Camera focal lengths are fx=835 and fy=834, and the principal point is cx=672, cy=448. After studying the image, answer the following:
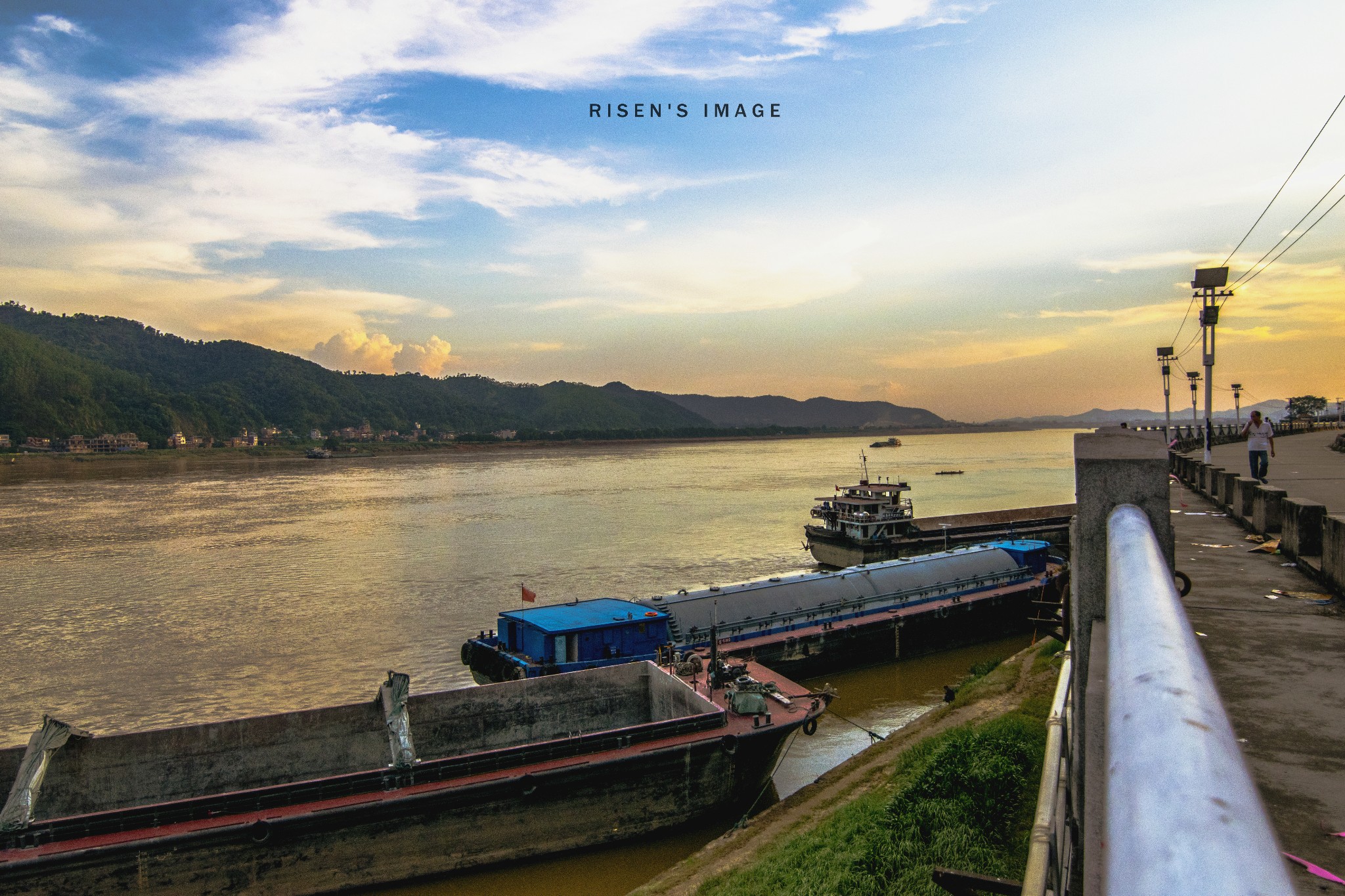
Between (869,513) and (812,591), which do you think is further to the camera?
(869,513)

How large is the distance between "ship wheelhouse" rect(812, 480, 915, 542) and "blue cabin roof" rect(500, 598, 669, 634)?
65.6 ft

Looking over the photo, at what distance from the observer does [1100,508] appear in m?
5.05

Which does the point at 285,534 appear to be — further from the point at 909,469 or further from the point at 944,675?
the point at 909,469

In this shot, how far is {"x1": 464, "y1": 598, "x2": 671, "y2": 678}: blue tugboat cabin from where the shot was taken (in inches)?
872

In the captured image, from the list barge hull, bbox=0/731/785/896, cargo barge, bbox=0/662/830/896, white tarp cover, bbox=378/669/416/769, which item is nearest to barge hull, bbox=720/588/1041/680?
cargo barge, bbox=0/662/830/896

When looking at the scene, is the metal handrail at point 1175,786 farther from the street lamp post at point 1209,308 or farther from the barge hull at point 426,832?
the street lamp post at point 1209,308

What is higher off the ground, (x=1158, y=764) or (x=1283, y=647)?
(x=1158, y=764)

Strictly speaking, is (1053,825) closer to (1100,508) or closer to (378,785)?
(1100,508)

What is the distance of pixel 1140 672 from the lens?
6.32ft

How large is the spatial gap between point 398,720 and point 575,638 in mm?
6193

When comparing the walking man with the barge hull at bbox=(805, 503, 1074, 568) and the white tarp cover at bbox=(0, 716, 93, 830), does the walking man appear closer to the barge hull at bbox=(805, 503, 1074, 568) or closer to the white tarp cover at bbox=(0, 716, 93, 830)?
the barge hull at bbox=(805, 503, 1074, 568)

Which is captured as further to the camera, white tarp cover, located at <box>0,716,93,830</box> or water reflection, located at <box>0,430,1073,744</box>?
water reflection, located at <box>0,430,1073,744</box>

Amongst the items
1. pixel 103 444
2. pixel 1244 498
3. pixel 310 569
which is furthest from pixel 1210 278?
pixel 103 444

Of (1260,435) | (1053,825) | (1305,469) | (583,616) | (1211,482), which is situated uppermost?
(1260,435)
